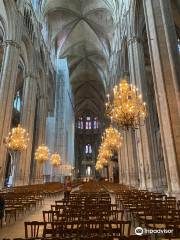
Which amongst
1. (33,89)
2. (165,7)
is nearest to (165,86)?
(165,7)

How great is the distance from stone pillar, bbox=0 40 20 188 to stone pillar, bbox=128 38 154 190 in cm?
1020

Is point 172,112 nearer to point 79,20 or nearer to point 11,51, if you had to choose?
point 11,51

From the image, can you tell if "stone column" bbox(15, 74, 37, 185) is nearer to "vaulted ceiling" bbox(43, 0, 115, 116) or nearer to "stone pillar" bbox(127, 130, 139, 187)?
"stone pillar" bbox(127, 130, 139, 187)

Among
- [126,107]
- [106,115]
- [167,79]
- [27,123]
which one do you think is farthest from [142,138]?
[27,123]

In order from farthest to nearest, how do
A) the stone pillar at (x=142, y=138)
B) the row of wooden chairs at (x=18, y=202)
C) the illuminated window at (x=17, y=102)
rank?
the illuminated window at (x=17, y=102)
the stone pillar at (x=142, y=138)
the row of wooden chairs at (x=18, y=202)

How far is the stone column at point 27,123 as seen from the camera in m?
20.7

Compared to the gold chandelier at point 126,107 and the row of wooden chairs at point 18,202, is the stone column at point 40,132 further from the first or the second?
the gold chandelier at point 126,107

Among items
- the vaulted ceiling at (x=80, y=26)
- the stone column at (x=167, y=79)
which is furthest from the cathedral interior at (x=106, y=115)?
the vaulted ceiling at (x=80, y=26)

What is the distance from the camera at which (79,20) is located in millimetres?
35531

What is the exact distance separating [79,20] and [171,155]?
32.6 m

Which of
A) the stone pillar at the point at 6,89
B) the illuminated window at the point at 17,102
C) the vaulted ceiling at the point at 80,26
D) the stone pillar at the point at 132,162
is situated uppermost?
the vaulted ceiling at the point at 80,26

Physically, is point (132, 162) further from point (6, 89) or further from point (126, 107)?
point (6, 89)

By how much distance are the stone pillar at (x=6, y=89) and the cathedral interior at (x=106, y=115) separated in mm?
87

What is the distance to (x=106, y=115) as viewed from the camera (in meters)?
17.0
